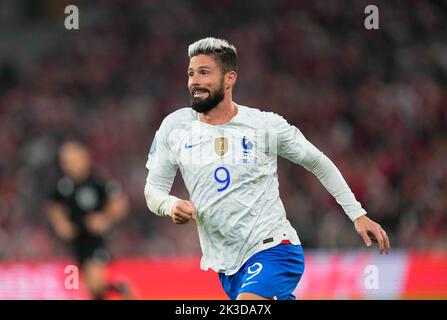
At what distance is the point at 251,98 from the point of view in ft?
55.6

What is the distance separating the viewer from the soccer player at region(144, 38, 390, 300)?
5750 millimetres

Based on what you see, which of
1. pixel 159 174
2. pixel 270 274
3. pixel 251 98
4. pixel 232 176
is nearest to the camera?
pixel 270 274

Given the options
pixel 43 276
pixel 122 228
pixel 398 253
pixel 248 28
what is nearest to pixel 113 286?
pixel 43 276

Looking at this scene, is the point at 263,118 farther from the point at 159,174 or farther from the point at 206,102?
the point at 159,174

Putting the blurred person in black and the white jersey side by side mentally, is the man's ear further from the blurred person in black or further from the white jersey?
the blurred person in black

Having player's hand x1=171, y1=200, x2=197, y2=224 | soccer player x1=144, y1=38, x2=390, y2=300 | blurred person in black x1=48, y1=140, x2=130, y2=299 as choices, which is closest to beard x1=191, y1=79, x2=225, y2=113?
soccer player x1=144, y1=38, x2=390, y2=300

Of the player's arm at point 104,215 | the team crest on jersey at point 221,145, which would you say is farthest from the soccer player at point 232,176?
the player's arm at point 104,215

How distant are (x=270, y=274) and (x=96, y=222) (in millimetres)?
4896

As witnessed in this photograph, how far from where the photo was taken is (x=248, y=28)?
1823 cm

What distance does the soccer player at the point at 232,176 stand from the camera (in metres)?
5.75

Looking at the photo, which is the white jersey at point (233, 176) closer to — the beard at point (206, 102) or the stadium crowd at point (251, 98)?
the beard at point (206, 102)

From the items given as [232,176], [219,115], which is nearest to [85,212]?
[219,115]

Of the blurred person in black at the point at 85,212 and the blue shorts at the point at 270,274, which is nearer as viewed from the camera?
the blue shorts at the point at 270,274

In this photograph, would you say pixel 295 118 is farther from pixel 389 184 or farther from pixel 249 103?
pixel 389 184
